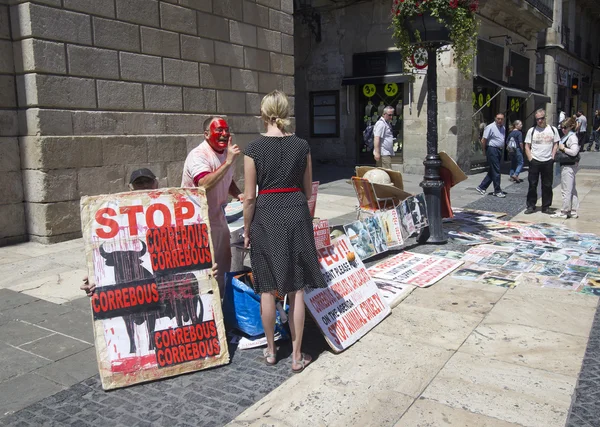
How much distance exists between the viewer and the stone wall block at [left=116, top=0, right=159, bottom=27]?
848 centimetres

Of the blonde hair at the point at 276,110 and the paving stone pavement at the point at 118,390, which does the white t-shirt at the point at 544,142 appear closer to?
the paving stone pavement at the point at 118,390

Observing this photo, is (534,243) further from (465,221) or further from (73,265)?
(73,265)

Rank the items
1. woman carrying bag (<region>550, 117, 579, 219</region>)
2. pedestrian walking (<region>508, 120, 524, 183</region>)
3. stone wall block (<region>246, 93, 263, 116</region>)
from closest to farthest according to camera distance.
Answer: woman carrying bag (<region>550, 117, 579, 219</region>) < stone wall block (<region>246, 93, 263, 116</region>) < pedestrian walking (<region>508, 120, 524, 183</region>)

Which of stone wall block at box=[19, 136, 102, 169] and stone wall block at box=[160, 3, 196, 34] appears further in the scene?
stone wall block at box=[160, 3, 196, 34]

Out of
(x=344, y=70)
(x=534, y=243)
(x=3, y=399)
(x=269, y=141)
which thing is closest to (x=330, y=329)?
(x=269, y=141)

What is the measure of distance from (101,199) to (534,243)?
232 inches

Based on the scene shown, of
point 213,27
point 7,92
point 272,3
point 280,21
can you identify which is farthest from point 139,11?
point 280,21

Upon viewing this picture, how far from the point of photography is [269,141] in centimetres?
363

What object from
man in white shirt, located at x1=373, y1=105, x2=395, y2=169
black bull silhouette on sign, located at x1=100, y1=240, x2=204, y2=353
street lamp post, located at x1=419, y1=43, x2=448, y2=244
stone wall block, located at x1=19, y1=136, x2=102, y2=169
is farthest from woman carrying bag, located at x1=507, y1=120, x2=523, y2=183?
black bull silhouette on sign, located at x1=100, y1=240, x2=204, y2=353

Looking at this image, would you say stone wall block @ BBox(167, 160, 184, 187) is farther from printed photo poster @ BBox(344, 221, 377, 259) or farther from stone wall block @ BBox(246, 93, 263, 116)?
printed photo poster @ BBox(344, 221, 377, 259)

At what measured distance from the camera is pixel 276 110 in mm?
3643

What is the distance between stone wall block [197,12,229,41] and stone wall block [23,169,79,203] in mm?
3774

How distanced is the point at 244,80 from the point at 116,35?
3.06 meters

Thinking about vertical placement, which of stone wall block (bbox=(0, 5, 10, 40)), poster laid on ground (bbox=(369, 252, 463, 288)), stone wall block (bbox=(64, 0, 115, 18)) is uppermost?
stone wall block (bbox=(64, 0, 115, 18))
